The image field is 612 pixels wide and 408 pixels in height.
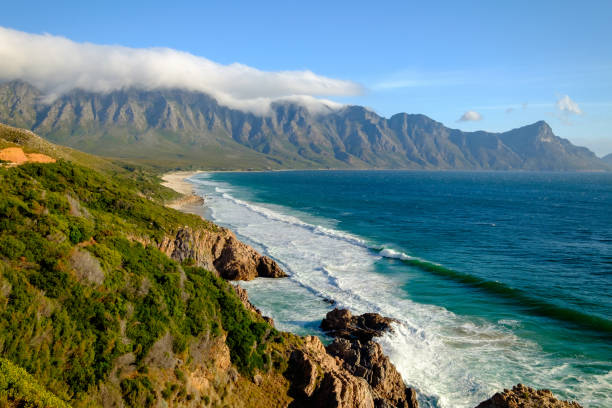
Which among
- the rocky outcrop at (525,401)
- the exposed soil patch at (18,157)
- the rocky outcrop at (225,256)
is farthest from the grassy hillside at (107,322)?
the exposed soil patch at (18,157)

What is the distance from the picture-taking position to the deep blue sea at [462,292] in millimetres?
24281

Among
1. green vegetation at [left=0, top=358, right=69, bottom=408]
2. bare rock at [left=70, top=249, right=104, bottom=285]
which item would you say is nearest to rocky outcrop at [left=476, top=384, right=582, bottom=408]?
green vegetation at [left=0, top=358, right=69, bottom=408]

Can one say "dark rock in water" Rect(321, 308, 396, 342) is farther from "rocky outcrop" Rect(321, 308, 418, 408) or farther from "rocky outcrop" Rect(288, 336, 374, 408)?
"rocky outcrop" Rect(288, 336, 374, 408)

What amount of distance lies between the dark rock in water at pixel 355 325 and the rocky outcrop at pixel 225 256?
546 inches

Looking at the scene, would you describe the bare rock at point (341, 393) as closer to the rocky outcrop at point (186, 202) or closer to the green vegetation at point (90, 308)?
the green vegetation at point (90, 308)

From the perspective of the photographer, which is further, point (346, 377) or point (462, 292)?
point (462, 292)

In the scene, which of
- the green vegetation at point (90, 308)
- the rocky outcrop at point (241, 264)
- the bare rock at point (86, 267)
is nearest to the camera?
the green vegetation at point (90, 308)

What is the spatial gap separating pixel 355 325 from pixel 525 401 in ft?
40.7

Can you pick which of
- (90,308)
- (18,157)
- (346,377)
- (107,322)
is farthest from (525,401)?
(18,157)

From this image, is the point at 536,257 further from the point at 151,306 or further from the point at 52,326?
the point at 52,326

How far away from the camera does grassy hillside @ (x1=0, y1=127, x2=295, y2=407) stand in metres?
12.7

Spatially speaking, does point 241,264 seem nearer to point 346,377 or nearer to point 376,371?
point 376,371

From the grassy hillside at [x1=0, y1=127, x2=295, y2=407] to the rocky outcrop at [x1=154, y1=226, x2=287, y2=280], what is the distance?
16457 millimetres

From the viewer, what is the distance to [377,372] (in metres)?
20.6
